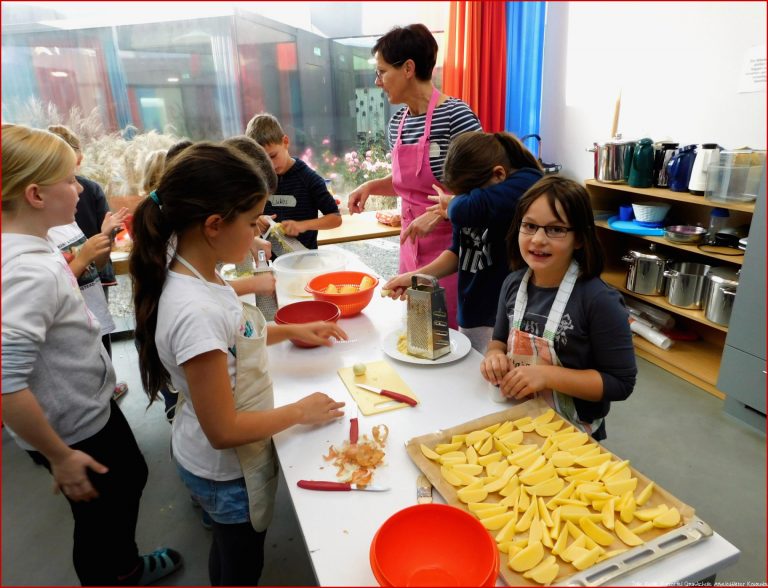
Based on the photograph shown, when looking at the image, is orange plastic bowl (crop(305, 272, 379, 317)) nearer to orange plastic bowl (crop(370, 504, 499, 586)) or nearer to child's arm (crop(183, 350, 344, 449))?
child's arm (crop(183, 350, 344, 449))

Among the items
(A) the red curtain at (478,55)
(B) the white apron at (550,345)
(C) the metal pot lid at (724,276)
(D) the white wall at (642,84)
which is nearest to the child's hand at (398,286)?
(B) the white apron at (550,345)

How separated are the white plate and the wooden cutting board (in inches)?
1.9

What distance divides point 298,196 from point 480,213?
1133 millimetres

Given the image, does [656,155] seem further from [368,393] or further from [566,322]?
[368,393]

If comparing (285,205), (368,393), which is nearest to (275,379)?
(368,393)

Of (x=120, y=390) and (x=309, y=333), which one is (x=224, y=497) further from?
(x=120, y=390)

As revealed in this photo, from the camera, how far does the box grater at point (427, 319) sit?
4.11ft

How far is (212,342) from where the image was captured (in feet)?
2.90

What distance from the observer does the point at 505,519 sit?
79 centimetres

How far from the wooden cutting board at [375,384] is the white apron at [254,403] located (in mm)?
212

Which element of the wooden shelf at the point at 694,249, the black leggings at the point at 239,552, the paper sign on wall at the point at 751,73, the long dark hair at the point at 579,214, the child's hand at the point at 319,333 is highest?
the paper sign on wall at the point at 751,73

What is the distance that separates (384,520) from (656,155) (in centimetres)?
288

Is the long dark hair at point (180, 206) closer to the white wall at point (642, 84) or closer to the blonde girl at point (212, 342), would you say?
the blonde girl at point (212, 342)

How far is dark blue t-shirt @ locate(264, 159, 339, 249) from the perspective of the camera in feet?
7.51
